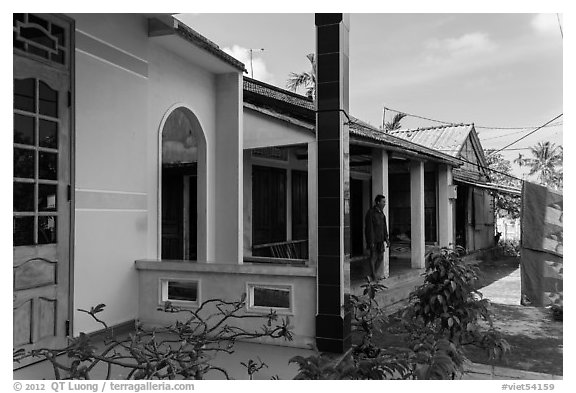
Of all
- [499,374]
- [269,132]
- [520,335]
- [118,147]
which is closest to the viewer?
[499,374]

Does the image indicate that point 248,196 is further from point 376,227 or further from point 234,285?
point 234,285

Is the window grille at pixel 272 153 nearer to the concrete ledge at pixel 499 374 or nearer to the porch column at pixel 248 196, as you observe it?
the porch column at pixel 248 196

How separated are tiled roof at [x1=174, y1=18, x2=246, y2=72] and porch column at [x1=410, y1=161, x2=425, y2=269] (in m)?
4.48

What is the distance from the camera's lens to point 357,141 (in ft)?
24.6

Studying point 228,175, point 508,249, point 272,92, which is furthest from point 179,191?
point 508,249

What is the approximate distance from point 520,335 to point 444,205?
5.55 m

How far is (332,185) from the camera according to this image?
4.52m

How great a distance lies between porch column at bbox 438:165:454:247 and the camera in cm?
1114

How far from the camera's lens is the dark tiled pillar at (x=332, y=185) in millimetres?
4473

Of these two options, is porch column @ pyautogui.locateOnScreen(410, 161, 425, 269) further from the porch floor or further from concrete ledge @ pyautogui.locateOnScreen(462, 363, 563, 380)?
concrete ledge @ pyautogui.locateOnScreen(462, 363, 563, 380)

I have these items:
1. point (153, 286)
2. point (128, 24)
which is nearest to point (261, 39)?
point (128, 24)

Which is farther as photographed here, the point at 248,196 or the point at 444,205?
the point at 444,205

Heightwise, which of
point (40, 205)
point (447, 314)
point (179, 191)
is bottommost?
point (447, 314)

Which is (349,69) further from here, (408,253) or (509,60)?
(408,253)
